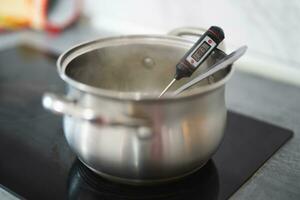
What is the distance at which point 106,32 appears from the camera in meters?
1.11

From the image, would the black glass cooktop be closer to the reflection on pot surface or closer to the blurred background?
the reflection on pot surface

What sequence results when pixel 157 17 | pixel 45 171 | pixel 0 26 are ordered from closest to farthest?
pixel 45 171, pixel 157 17, pixel 0 26

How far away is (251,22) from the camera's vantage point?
85cm

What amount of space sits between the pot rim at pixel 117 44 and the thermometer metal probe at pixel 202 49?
0.08 ft

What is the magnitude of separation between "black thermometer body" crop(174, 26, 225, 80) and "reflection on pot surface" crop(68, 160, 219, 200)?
6.1 inches

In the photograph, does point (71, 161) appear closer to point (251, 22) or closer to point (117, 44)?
point (117, 44)

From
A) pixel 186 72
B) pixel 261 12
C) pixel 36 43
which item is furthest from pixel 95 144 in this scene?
pixel 36 43

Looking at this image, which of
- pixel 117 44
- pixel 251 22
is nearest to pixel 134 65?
pixel 117 44

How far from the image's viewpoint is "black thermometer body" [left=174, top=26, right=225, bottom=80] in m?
0.55

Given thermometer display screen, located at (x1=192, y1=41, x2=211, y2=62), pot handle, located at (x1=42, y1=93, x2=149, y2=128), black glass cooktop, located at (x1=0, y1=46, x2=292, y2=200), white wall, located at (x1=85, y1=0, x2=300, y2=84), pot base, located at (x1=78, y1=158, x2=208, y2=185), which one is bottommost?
black glass cooktop, located at (x1=0, y1=46, x2=292, y2=200)

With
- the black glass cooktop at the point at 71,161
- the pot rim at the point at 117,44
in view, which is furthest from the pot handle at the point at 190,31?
the black glass cooktop at the point at 71,161

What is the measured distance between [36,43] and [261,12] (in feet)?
1.89

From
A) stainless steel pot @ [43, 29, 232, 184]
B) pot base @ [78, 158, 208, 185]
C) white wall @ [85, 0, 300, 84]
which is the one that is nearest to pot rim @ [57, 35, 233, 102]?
stainless steel pot @ [43, 29, 232, 184]

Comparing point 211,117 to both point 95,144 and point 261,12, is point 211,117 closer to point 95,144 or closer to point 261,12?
point 95,144
